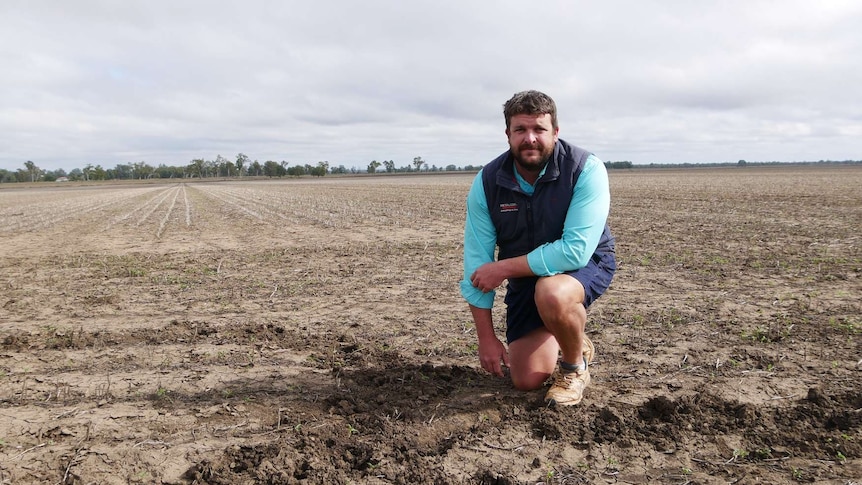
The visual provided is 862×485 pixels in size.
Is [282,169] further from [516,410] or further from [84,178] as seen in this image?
[516,410]

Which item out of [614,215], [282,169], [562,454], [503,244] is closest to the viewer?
[562,454]

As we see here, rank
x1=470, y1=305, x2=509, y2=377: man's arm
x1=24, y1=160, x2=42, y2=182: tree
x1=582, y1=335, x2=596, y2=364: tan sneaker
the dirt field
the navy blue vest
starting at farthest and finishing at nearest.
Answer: x1=24, y1=160, x2=42, y2=182: tree < x1=582, y1=335, x2=596, y2=364: tan sneaker < x1=470, y1=305, x2=509, y2=377: man's arm < the navy blue vest < the dirt field

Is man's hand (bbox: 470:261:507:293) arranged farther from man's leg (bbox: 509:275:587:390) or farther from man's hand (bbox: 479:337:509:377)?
man's hand (bbox: 479:337:509:377)

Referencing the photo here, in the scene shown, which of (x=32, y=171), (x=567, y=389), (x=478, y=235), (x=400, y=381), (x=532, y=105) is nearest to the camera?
(x=532, y=105)

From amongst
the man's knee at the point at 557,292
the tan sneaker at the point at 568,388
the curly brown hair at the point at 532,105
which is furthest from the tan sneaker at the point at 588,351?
the curly brown hair at the point at 532,105

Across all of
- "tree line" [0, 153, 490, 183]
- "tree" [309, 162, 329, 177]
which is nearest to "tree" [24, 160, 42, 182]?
"tree line" [0, 153, 490, 183]

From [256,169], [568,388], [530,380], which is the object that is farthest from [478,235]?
[256,169]

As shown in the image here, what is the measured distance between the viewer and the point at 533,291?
3.53 metres

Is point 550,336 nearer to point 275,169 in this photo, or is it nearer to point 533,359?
point 533,359

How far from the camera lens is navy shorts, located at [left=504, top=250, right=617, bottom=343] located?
3438 millimetres

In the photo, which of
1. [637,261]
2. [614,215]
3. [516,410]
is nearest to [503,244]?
[516,410]

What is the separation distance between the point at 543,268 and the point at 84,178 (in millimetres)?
171513

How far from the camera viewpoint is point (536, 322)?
11.7 feet

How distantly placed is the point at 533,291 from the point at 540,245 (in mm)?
321
